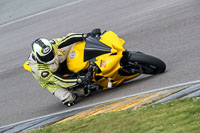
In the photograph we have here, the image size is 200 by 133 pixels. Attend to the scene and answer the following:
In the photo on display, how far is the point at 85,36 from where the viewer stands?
8.66 m

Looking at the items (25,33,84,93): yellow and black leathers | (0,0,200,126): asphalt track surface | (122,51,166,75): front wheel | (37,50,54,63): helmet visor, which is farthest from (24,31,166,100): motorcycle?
(37,50,54,63): helmet visor

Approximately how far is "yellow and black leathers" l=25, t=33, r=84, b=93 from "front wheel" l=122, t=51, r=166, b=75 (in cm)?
118

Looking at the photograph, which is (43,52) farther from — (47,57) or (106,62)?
(106,62)

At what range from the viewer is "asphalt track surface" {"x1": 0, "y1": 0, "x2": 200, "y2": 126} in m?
8.61

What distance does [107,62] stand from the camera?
7.88 meters

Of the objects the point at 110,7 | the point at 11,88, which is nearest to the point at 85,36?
the point at 11,88

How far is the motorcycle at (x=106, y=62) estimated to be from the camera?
312 inches

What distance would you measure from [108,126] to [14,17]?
12036 mm

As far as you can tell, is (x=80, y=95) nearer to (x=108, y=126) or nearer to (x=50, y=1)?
(x=108, y=126)

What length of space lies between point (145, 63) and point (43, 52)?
193 centimetres

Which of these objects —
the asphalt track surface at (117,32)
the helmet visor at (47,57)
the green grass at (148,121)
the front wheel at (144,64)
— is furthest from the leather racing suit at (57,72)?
the green grass at (148,121)

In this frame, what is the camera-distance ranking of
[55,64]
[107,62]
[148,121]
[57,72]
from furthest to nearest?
[57,72] < [55,64] < [107,62] < [148,121]

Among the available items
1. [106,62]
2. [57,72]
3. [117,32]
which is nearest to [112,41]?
[106,62]

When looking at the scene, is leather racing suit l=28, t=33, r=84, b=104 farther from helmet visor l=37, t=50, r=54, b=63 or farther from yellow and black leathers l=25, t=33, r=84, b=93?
helmet visor l=37, t=50, r=54, b=63
